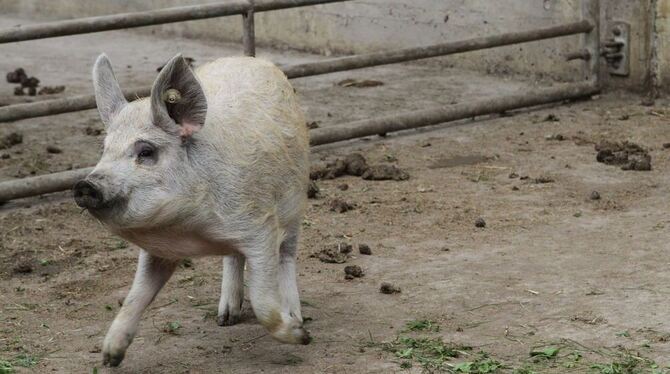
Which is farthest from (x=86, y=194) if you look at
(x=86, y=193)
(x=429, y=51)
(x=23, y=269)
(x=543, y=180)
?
(x=429, y=51)

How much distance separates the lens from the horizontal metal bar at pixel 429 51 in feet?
25.9

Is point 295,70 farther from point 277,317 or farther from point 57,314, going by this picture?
point 277,317

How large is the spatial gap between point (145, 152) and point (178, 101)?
8.8 inches

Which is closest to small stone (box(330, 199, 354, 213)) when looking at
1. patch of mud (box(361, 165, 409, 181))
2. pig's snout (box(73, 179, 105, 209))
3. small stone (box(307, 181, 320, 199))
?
small stone (box(307, 181, 320, 199))

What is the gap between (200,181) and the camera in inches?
164

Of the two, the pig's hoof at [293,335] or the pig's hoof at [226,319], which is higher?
the pig's hoof at [293,335]

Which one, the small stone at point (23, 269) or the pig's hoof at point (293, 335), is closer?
the pig's hoof at point (293, 335)

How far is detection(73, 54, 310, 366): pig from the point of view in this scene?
3992mm

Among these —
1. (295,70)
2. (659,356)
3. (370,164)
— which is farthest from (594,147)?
(659,356)

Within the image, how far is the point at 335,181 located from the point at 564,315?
270cm

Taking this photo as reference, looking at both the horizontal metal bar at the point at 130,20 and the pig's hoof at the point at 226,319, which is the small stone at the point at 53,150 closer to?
the horizontal metal bar at the point at 130,20

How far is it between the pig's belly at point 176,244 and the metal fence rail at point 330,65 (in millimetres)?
2627

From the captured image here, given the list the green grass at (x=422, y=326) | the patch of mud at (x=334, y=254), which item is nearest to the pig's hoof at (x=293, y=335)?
the green grass at (x=422, y=326)

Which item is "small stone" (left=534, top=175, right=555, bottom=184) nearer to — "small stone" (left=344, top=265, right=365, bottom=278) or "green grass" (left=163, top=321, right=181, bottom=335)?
"small stone" (left=344, top=265, right=365, bottom=278)
